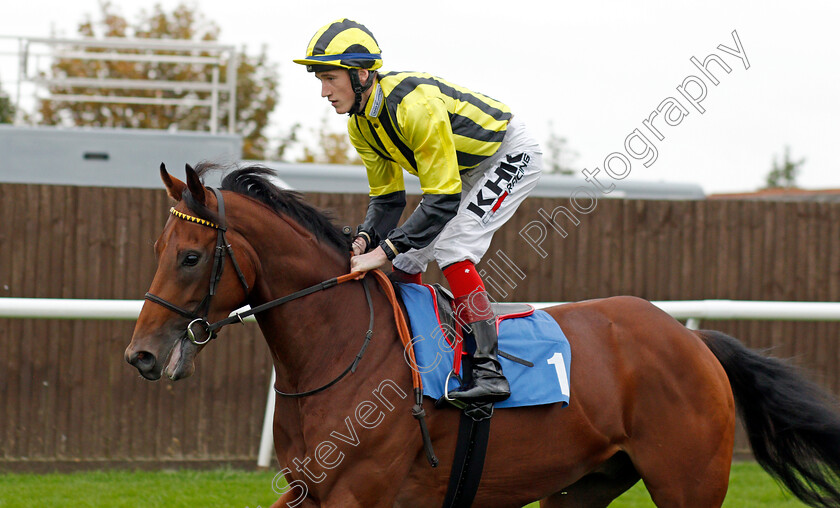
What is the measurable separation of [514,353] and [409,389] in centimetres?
47

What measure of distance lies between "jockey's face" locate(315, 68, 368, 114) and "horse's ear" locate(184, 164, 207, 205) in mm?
625

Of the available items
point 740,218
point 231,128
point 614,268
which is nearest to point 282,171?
point 231,128

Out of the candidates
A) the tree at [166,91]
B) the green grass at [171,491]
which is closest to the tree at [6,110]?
the tree at [166,91]

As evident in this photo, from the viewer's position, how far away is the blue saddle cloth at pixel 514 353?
9.71 ft

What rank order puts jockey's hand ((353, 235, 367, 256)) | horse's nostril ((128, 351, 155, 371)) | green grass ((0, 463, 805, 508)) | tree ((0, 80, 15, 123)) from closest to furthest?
horse's nostril ((128, 351, 155, 371)) < jockey's hand ((353, 235, 367, 256)) < green grass ((0, 463, 805, 508)) < tree ((0, 80, 15, 123))

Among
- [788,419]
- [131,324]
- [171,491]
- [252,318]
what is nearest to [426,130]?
[788,419]

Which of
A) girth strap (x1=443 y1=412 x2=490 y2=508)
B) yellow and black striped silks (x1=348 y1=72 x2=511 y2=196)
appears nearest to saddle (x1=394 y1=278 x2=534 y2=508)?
girth strap (x1=443 y1=412 x2=490 y2=508)

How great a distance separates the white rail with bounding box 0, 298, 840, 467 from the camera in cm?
484

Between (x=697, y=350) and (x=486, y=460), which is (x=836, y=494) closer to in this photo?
(x=697, y=350)

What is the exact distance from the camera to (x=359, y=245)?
3.15 meters

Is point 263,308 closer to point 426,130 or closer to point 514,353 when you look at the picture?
point 426,130

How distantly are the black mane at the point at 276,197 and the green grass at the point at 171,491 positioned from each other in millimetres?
2127

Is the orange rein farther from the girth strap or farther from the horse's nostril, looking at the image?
the horse's nostril

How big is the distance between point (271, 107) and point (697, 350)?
1572 centimetres
